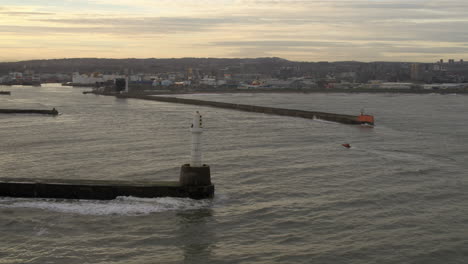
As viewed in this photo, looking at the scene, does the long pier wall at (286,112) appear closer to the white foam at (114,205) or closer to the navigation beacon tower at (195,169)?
the navigation beacon tower at (195,169)

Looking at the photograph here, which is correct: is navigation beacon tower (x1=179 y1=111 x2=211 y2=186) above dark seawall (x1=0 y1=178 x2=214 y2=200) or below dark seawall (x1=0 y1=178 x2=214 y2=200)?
above

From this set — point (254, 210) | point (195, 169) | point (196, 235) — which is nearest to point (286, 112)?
point (195, 169)

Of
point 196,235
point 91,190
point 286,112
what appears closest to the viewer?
point 196,235

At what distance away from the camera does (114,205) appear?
11.7 meters

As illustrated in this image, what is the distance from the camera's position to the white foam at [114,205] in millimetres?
11391

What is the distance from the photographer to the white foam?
11.4 metres

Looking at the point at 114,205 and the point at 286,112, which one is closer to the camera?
the point at 114,205

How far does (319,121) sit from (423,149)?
16.4 metres

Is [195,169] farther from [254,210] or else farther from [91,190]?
[91,190]

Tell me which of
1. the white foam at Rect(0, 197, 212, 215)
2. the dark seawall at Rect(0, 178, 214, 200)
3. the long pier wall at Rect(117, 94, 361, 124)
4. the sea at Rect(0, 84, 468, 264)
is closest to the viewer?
the sea at Rect(0, 84, 468, 264)

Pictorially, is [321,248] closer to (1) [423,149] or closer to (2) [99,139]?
(1) [423,149]

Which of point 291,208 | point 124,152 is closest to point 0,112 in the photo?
point 124,152

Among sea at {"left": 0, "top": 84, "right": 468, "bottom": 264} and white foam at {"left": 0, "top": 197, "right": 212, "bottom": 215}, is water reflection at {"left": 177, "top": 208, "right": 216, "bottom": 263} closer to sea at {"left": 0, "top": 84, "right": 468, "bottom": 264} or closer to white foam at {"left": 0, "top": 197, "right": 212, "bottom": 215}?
sea at {"left": 0, "top": 84, "right": 468, "bottom": 264}

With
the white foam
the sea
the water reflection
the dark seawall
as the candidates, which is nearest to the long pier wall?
the sea
